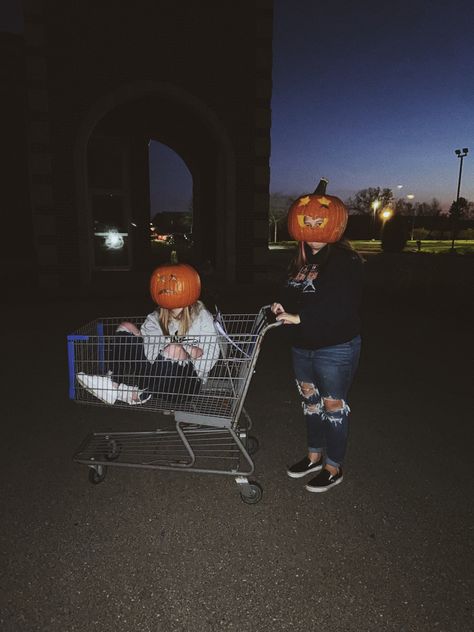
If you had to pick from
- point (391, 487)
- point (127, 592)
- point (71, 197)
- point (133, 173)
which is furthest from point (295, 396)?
Result: point (133, 173)

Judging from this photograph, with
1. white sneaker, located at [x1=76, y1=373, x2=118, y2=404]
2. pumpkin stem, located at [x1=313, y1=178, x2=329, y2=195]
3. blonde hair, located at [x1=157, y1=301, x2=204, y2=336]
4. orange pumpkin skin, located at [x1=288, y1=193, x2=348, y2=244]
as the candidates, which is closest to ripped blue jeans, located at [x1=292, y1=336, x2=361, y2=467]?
orange pumpkin skin, located at [x1=288, y1=193, x2=348, y2=244]

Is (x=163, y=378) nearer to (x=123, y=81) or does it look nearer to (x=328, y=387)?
(x=328, y=387)

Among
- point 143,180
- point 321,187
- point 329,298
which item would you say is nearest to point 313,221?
point 321,187

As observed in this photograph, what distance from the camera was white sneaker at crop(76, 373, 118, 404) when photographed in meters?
3.07

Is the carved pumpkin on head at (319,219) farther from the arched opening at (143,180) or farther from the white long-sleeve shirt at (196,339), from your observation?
the arched opening at (143,180)

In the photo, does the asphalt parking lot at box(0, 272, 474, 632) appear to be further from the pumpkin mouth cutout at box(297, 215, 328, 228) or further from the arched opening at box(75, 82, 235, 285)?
the arched opening at box(75, 82, 235, 285)

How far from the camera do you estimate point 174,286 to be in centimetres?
354

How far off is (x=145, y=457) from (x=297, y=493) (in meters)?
1.25

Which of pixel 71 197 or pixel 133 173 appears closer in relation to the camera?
pixel 71 197

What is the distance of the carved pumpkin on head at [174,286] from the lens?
11.6ft

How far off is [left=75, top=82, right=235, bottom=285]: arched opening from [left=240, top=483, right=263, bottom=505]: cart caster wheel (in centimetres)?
1037

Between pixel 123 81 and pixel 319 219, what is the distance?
10.6 m

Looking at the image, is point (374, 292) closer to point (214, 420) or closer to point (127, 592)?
point (214, 420)

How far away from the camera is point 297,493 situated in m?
3.24
